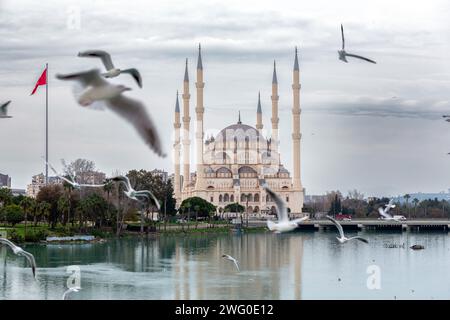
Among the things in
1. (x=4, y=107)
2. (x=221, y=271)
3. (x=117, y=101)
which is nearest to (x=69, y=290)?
(x=221, y=271)

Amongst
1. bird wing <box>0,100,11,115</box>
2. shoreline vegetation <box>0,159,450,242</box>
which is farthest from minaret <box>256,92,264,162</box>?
bird wing <box>0,100,11,115</box>

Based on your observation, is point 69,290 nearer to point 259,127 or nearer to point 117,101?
point 117,101

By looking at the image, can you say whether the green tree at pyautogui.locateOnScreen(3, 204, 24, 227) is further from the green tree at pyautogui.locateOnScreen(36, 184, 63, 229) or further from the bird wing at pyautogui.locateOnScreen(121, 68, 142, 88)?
the bird wing at pyautogui.locateOnScreen(121, 68, 142, 88)

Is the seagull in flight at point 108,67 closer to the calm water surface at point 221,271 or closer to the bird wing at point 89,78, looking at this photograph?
the bird wing at point 89,78

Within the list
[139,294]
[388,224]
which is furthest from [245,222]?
[139,294]

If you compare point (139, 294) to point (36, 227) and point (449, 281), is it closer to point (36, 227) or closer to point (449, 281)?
point (449, 281)

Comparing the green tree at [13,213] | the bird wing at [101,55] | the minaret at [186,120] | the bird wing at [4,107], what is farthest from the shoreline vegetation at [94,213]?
the bird wing at [101,55]
